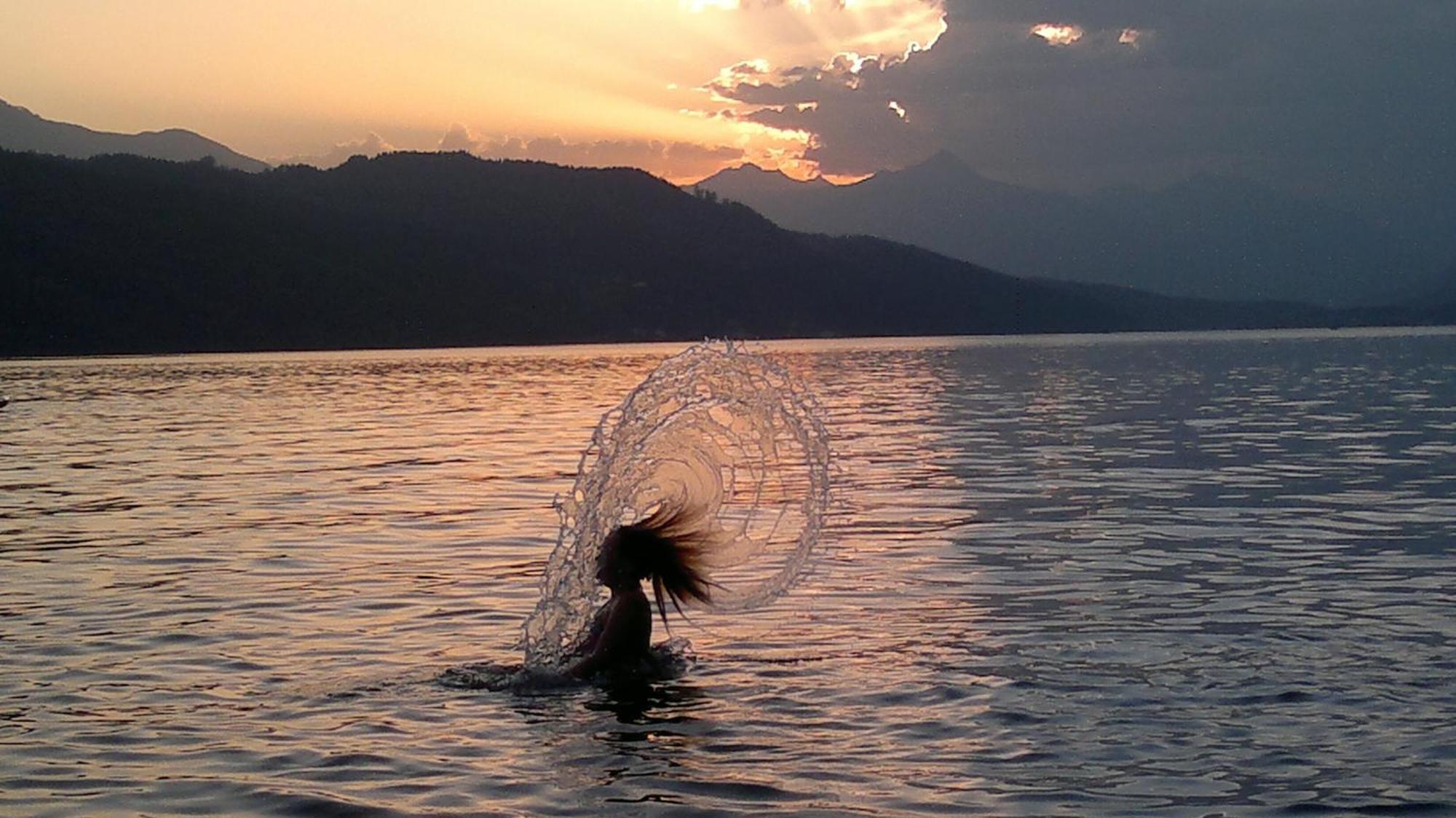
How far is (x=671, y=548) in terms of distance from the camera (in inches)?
453

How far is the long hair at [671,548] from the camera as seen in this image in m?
11.5

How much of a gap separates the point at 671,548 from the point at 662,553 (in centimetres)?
8

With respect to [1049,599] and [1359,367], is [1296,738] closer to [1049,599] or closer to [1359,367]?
[1049,599]

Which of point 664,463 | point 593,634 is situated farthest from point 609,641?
point 664,463

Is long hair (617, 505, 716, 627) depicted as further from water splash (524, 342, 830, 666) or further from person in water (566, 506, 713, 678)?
water splash (524, 342, 830, 666)

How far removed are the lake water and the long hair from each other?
93cm

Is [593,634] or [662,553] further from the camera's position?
[593,634]

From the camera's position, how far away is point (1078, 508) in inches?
956

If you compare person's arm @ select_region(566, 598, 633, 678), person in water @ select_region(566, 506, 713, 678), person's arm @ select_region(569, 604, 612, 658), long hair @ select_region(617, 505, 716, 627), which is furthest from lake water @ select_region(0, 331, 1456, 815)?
long hair @ select_region(617, 505, 716, 627)

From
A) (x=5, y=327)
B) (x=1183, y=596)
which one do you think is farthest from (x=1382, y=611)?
(x=5, y=327)

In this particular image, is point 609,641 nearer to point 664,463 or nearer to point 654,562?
point 654,562

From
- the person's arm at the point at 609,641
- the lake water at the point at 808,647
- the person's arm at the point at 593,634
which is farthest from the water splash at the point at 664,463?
the lake water at the point at 808,647

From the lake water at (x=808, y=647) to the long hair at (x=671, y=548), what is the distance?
0.93 m

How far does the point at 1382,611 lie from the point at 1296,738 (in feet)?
16.7
